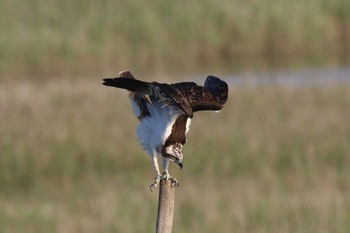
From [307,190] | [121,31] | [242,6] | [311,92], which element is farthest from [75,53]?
[307,190]

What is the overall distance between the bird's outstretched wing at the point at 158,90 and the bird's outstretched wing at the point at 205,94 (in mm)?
117

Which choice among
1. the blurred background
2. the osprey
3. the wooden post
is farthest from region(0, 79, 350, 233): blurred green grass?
the wooden post

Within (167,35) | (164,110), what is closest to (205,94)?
(164,110)

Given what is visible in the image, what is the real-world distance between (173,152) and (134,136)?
7.17m

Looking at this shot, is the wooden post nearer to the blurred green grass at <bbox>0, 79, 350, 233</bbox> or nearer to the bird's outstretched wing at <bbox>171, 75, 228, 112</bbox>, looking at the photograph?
the bird's outstretched wing at <bbox>171, 75, 228, 112</bbox>

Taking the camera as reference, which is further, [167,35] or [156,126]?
[167,35]

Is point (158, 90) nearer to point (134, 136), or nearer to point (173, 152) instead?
point (173, 152)

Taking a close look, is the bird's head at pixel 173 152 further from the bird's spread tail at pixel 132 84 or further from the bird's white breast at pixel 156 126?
the bird's spread tail at pixel 132 84

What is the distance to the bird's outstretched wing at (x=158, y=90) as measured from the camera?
11.0 ft

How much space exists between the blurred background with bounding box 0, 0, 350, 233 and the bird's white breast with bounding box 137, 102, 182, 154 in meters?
4.12

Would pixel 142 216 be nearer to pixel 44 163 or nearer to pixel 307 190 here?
pixel 307 190

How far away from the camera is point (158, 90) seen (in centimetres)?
341

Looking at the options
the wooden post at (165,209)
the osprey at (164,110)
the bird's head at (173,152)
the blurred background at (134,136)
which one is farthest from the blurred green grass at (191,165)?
the wooden post at (165,209)

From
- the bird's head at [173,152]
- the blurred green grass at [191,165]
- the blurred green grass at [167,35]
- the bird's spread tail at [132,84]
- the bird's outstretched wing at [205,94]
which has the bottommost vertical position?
the bird's head at [173,152]
